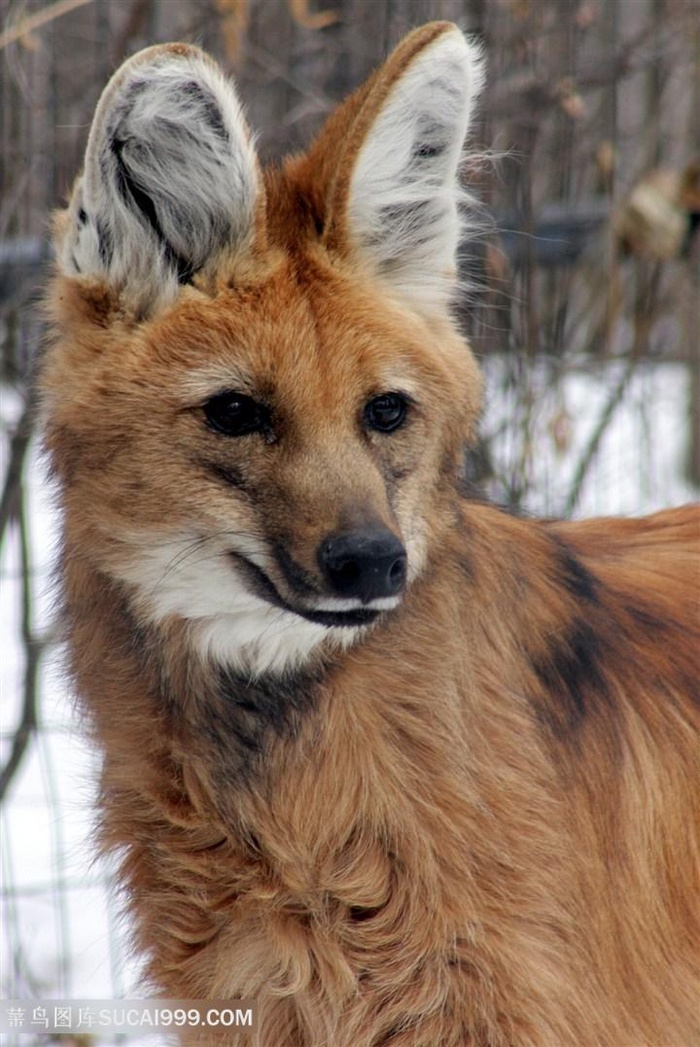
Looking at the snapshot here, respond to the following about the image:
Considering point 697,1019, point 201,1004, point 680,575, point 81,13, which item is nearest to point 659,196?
point 680,575

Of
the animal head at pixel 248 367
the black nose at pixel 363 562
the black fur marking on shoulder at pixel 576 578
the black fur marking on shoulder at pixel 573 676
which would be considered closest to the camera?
the black nose at pixel 363 562

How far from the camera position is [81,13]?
5.79m

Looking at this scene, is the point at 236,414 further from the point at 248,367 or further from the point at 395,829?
the point at 395,829

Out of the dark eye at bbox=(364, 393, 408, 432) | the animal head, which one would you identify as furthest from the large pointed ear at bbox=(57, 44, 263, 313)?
the dark eye at bbox=(364, 393, 408, 432)

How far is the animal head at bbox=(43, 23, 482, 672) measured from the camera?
219 centimetres

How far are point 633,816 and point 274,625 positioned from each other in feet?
2.70

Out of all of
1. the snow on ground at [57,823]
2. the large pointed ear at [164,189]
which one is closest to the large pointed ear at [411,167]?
the large pointed ear at [164,189]

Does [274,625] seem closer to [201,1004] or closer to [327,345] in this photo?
[327,345]

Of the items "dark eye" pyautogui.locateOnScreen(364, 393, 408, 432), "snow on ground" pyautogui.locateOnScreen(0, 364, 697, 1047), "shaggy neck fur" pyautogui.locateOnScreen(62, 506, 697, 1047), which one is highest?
"dark eye" pyautogui.locateOnScreen(364, 393, 408, 432)

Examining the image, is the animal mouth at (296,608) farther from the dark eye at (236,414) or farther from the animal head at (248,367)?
the dark eye at (236,414)

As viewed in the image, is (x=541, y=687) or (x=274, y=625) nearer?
(x=274, y=625)

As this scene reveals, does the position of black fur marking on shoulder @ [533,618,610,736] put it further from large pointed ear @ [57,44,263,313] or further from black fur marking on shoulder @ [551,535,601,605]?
large pointed ear @ [57,44,263,313]

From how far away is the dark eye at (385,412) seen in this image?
7.58 ft

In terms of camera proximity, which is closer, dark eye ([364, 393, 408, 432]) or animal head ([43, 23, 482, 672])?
animal head ([43, 23, 482, 672])
